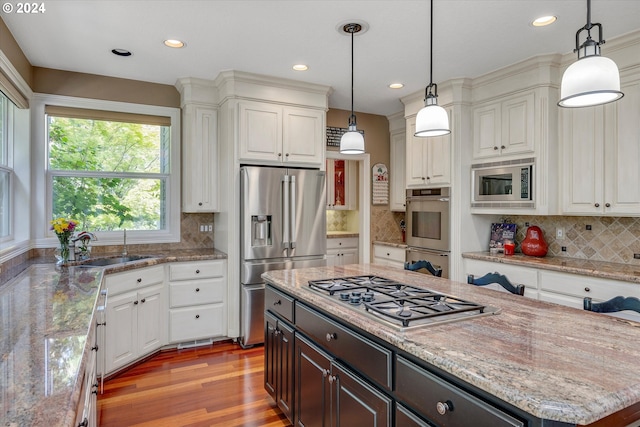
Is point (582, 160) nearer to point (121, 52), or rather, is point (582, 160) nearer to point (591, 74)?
point (591, 74)

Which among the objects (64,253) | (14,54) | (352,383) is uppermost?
(14,54)

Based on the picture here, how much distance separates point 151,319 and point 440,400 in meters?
2.98

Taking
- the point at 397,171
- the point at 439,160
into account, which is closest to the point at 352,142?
the point at 439,160

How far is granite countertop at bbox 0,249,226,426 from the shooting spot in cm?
96

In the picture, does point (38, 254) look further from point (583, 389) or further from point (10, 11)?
point (583, 389)

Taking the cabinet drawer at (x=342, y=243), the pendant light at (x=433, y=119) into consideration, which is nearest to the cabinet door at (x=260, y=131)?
the cabinet drawer at (x=342, y=243)

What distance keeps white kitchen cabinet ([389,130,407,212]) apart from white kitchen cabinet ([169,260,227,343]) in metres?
2.54

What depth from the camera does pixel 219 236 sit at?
4.19 meters

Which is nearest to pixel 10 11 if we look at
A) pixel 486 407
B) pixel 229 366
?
pixel 229 366

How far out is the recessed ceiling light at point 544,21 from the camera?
8.69ft

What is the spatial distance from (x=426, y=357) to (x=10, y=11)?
3212 mm

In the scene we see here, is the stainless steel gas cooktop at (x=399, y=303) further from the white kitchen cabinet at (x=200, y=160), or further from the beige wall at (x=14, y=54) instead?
the beige wall at (x=14, y=54)

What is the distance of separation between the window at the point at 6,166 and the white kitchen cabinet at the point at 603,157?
468 centimetres

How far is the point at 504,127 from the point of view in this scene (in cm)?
372
